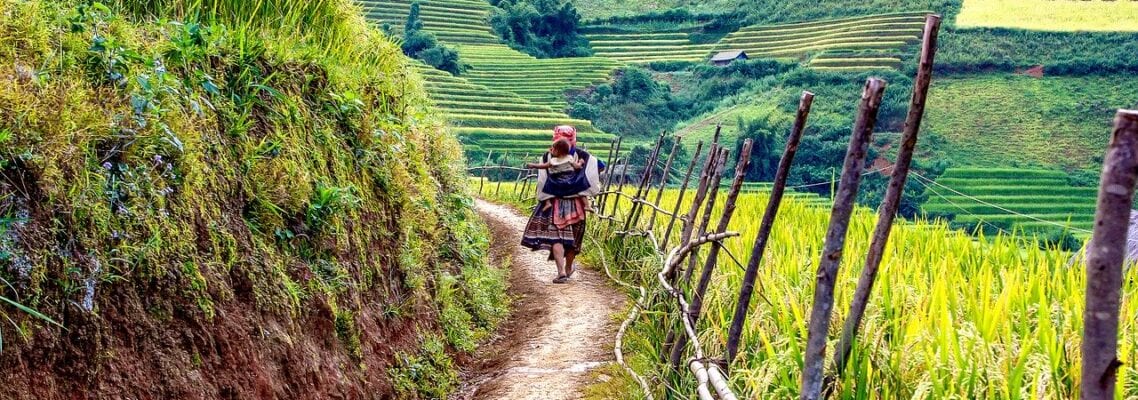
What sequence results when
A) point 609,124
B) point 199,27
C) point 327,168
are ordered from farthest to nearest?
point 609,124
point 327,168
point 199,27

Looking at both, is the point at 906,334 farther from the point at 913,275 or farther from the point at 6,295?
the point at 6,295

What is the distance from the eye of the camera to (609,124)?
2085 inches

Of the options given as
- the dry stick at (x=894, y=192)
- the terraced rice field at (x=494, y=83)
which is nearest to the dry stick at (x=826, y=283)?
the dry stick at (x=894, y=192)

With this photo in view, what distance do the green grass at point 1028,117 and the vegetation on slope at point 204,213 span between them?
143ft

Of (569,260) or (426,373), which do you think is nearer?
(426,373)

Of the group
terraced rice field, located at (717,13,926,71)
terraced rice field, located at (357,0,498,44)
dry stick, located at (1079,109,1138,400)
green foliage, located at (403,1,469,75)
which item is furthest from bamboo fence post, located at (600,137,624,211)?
terraced rice field, located at (357,0,498,44)

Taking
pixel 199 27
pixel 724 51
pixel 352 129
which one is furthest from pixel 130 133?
pixel 724 51

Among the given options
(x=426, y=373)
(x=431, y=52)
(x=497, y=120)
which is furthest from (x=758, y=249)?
(x=431, y=52)

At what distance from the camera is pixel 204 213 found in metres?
2.92

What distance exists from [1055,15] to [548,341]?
64.6 meters

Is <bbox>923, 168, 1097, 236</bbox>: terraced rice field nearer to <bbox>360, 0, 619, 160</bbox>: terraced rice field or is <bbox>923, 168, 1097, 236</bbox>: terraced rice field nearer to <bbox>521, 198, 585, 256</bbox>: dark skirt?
<bbox>360, 0, 619, 160</bbox>: terraced rice field

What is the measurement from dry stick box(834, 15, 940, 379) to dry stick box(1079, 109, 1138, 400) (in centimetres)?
100

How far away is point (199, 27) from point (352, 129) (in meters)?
1.03

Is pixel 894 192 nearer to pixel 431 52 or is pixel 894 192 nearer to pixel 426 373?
pixel 426 373
